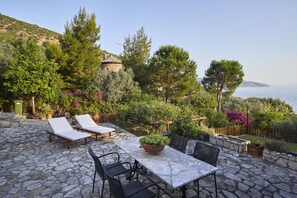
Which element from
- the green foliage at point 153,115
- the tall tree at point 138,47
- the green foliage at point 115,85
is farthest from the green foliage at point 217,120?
the tall tree at point 138,47

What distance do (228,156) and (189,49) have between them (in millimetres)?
12360

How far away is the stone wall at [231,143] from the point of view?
17.4 feet

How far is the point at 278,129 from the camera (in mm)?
7207

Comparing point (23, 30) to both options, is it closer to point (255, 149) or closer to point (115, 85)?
point (115, 85)

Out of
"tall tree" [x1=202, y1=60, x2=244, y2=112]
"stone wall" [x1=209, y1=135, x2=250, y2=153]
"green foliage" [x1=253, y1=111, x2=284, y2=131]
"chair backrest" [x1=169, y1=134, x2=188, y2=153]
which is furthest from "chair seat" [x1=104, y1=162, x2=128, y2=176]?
"tall tree" [x1=202, y1=60, x2=244, y2=112]

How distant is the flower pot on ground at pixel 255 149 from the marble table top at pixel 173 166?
301cm

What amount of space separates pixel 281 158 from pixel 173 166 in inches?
134

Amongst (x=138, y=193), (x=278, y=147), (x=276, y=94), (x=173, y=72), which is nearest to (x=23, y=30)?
(x=173, y=72)

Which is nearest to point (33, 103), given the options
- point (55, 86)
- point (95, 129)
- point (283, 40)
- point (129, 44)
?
point (55, 86)

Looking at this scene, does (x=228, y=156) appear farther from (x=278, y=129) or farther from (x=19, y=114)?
(x=19, y=114)

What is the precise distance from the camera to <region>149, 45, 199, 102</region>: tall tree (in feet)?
50.4

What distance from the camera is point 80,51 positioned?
14984 millimetres

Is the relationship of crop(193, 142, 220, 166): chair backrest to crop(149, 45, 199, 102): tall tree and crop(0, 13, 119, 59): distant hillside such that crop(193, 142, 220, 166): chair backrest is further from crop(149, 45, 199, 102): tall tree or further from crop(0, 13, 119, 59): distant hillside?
crop(0, 13, 119, 59): distant hillside

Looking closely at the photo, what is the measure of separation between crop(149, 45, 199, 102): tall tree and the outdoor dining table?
12687mm
